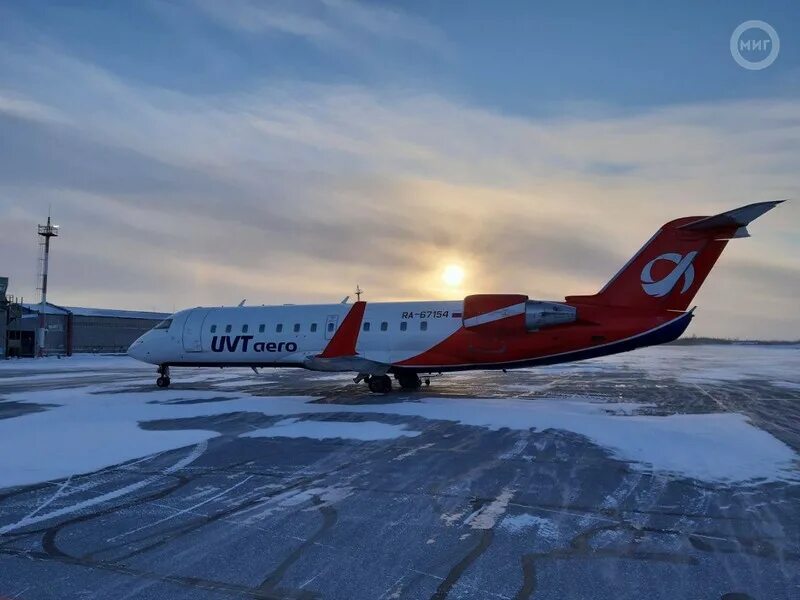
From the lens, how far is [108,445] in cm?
1042

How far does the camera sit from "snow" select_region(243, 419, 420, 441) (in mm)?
11500

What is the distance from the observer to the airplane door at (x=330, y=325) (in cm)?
2127

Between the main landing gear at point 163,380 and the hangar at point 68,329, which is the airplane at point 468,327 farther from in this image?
the hangar at point 68,329

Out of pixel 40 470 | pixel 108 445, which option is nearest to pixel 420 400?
pixel 108 445

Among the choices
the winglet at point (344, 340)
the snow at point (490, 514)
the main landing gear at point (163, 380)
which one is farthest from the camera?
the main landing gear at point (163, 380)

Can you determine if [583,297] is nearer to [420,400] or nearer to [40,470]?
[420,400]

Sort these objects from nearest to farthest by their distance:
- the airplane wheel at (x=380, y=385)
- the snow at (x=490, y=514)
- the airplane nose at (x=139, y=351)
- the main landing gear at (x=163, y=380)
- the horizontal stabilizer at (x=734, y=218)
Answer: the snow at (x=490, y=514), the horizontal stabilizer at (x=734, y=218), the airplane wheel at (x=380, y=385), the main landing gear at (x=163, y=380), the airplane nose at (x=139, y=351)

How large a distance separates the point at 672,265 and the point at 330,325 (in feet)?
36.8

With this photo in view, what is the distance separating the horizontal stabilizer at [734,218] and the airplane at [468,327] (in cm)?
3

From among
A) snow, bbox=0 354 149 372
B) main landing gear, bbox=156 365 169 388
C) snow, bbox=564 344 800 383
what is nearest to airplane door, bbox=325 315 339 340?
main landing gear, bbox=156 365 169 388

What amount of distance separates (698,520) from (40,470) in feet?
27.7

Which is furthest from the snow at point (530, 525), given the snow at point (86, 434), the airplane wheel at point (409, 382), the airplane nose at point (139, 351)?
the airplane nose at point (139, 351)

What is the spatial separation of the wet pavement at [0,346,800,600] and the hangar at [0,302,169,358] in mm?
48087

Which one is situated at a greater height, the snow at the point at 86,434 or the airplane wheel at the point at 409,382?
the airplane wheel at the point at 409,382
